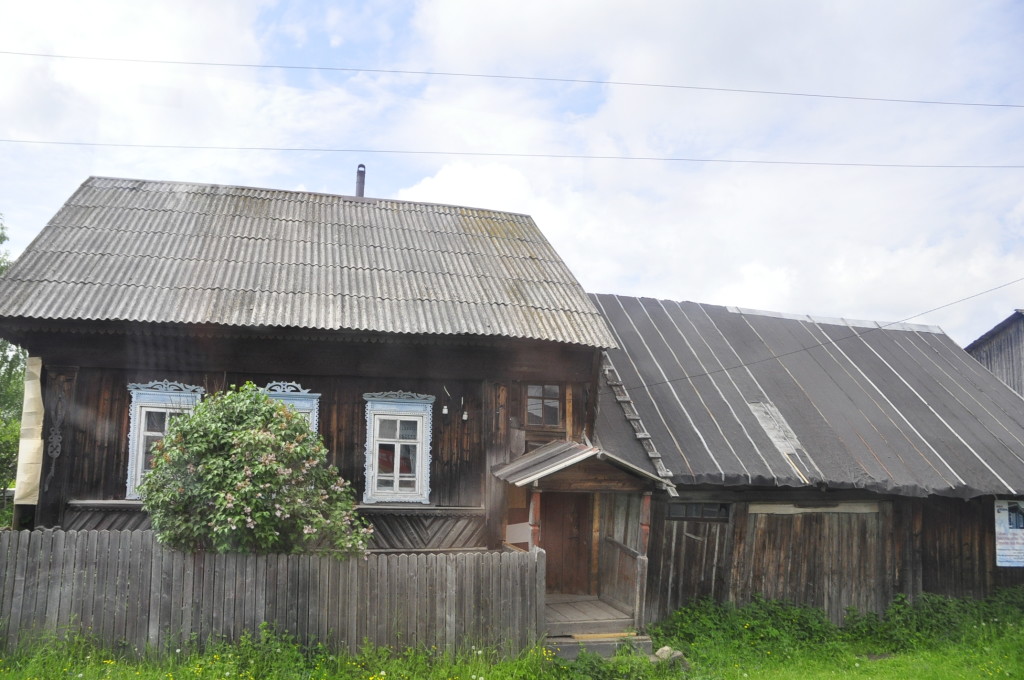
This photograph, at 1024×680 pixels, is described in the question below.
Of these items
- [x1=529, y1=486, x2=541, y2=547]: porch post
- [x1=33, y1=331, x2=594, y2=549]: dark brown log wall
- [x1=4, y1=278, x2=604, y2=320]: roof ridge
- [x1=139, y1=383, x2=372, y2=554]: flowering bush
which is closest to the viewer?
[x1=139, y1=383, x2=372, y2=554]: flowering bush

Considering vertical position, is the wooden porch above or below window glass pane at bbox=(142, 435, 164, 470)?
below

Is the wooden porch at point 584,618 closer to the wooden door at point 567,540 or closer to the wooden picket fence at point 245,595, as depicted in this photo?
the wooden door at point 567,540

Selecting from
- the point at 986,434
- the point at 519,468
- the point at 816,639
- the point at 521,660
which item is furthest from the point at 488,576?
the point at 986,434

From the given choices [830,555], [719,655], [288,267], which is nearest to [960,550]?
[830,555]

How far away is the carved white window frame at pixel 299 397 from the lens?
1022cm

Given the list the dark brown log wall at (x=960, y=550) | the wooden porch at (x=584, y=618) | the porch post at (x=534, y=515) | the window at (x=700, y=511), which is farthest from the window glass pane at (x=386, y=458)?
the dark brown log wall at (x=960, y=550)

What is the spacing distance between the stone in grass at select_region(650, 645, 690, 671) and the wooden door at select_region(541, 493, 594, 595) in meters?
2.30

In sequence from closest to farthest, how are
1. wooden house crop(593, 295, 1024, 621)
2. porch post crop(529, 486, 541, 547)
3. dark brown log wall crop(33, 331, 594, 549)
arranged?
1. porch post crop(529, 486, 541, 547)
2. dark brown log wall crop(33, 331, 594, 549)
3. wooden house crop(593, 295, 1024, 621)

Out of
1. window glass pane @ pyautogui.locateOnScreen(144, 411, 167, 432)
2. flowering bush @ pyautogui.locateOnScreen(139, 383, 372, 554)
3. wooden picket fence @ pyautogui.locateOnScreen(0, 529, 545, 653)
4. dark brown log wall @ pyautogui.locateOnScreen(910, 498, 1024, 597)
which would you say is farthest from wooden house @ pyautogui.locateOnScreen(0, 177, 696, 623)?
dark brown log wall @ pyautogui.locateOnScreen(910, 498, 1024, 597)

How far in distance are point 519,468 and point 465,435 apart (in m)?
1.17

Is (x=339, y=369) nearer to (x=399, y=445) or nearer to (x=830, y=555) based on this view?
(x=399, y=445)

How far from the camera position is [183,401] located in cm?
1005

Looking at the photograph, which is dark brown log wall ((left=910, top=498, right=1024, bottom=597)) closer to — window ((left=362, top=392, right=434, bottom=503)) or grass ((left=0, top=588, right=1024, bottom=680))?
grass ((left=0, top=588, right=1024, bottom=680))

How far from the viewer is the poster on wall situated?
12.8 metres
